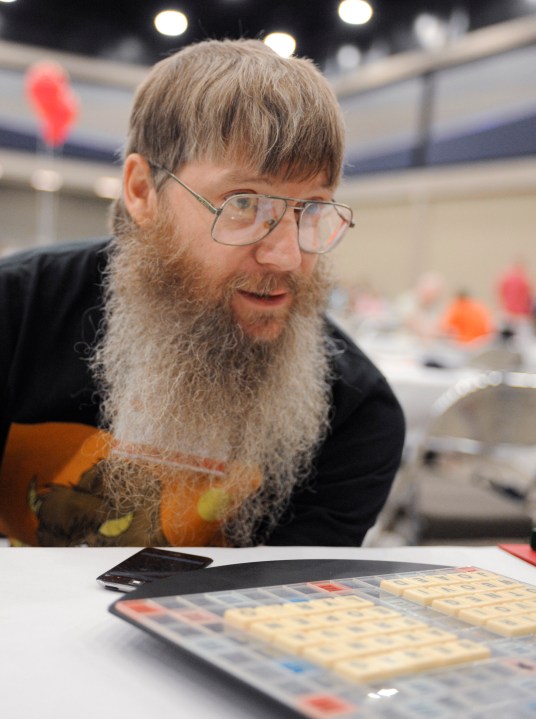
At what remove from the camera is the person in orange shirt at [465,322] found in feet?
20.3

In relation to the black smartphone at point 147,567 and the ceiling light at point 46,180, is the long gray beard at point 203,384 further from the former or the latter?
the ceiling light at point 46,180

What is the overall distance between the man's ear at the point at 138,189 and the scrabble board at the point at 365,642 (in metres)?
0.78

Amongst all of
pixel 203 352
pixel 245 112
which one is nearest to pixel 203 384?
pixel 203 352

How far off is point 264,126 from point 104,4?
371cm

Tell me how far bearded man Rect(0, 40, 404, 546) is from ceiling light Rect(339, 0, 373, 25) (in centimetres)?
494

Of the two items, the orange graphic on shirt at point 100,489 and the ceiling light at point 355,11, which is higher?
the ceiling light at point 355,11

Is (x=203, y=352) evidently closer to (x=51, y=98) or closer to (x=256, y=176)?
(x=256, y=176)

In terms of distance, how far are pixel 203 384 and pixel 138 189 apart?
36 cm

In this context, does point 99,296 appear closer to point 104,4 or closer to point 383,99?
point 104,4

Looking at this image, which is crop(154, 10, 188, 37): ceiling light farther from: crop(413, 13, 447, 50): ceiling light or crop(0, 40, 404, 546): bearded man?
crop(413, 13, 447, 50): ceiling light

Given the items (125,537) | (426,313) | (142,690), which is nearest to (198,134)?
(125,537)

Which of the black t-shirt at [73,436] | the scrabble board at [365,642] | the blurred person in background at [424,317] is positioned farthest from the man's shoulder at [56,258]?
the blurred person in background at [424,317]

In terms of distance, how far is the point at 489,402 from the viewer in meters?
2.48

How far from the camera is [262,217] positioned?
1.16 meters
